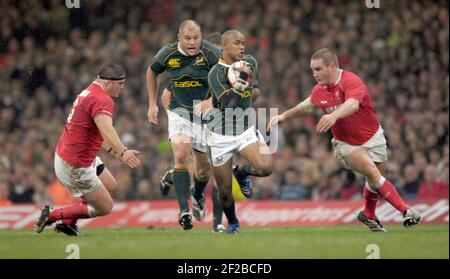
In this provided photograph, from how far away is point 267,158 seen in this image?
38.9 feet

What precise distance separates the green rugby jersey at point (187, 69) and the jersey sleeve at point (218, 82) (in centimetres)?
82

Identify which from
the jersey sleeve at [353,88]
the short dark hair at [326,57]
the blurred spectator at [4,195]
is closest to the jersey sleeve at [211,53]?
the short dark hair at [326,57]

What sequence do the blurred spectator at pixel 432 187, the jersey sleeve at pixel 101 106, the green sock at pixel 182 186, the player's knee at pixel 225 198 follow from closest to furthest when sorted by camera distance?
the jersey sleeve at pixel 101 106
the player's knee at pixel 225 198
the green sock at pixel 182 186
the blurred spectator at pixel 432 187

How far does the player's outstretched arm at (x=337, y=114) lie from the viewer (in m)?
10.9

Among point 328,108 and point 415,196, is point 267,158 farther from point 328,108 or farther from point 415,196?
point 415,196

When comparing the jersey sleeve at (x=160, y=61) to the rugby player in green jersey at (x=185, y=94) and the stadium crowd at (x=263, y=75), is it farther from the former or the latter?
the stadium crowd at (x=263, y=75)

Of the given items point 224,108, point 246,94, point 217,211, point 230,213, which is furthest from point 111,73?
point 217,211

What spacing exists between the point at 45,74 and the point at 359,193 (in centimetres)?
763

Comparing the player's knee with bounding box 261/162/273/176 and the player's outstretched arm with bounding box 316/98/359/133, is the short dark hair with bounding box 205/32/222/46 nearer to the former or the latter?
the player's knee with bounding box 261/162/273/176

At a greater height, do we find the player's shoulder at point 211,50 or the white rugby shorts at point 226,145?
the player's shoulder at point 211,50

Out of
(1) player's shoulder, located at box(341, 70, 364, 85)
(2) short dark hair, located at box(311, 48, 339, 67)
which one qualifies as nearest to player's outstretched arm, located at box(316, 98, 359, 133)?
(1) player's shoulder, located at box(341, 70, 364, 85)

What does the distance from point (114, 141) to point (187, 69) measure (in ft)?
6.33

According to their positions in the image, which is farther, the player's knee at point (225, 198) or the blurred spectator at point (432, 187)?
the blurred spectator at point (432, 187)

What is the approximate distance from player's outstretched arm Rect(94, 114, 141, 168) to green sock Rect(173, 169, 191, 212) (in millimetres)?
1401
